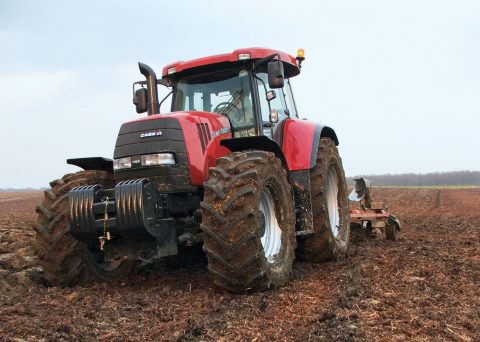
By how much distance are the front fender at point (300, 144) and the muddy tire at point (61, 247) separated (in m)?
2.48

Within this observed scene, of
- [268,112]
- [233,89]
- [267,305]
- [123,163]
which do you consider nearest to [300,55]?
[268,112]

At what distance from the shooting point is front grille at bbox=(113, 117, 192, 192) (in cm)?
523

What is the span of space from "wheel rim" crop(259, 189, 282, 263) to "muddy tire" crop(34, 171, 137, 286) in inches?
74.4

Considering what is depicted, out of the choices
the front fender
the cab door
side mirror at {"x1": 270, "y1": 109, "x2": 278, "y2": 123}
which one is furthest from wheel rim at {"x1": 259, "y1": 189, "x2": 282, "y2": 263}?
side mirror at {"x1": 270, "y1": 109, "x2": 278, "y2": 123}

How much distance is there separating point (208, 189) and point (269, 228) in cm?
118

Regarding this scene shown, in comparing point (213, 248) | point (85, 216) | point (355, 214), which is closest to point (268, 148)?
point (213, 248)

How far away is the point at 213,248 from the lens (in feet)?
15.0

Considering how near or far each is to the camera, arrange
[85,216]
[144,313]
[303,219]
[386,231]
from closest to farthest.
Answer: [144,313]
[85,216]
[303,219]
[386,231]

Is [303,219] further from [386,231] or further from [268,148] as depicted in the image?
[386,231]

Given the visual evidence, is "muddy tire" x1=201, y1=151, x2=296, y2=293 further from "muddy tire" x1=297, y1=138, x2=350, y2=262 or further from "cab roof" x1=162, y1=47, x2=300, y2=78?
"cab roof" x1=162, y1=47, x2=300, y2=78

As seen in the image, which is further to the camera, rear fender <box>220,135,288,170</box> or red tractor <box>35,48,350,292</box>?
rear fender <box>220,135,288,170</box>

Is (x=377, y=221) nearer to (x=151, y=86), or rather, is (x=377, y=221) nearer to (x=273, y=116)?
(x=273, y=116)

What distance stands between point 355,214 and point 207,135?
4.34 metres

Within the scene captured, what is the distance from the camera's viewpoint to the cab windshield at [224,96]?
6.20 meters
